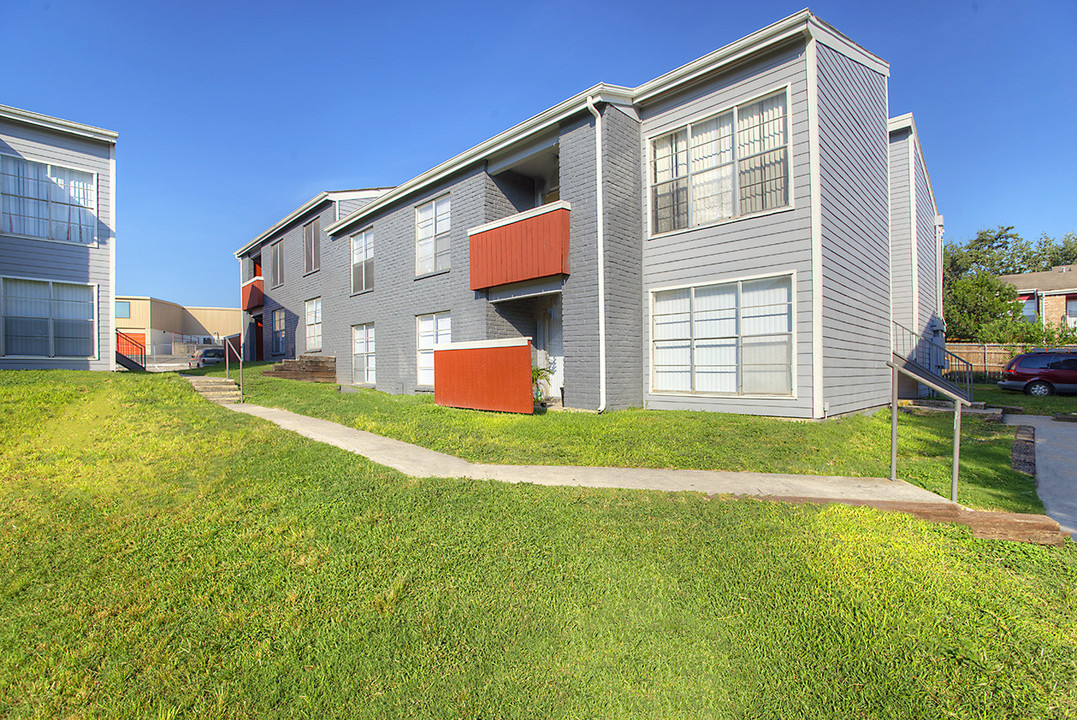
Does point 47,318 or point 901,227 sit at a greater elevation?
point 901,227

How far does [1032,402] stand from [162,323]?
66.4m

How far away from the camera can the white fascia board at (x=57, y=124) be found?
13258 millimetres

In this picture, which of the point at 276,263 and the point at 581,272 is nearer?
the point at 581,272

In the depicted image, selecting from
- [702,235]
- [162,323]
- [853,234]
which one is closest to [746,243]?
[702,235]

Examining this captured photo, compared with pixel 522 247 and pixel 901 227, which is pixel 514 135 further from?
pixel 901 227

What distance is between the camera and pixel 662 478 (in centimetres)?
547

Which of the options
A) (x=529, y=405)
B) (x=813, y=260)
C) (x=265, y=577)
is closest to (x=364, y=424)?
(x=529, y=405)

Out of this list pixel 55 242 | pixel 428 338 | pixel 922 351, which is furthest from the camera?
pixel 428 338

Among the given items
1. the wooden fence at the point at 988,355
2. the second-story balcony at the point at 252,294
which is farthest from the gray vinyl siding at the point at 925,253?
the second-story balcony at the point at 252,294

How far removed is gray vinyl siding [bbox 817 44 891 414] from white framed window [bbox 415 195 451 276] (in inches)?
359

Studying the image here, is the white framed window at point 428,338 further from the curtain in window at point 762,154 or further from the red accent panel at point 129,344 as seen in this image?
the red accent panel at point 129,344

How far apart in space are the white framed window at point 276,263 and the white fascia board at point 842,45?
21.7 meters

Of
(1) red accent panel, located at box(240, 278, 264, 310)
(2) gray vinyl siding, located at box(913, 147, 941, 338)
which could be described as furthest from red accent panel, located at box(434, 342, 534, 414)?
(1) red accent panel, located at box(240, 278, 264, 310)

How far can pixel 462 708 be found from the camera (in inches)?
89.0
